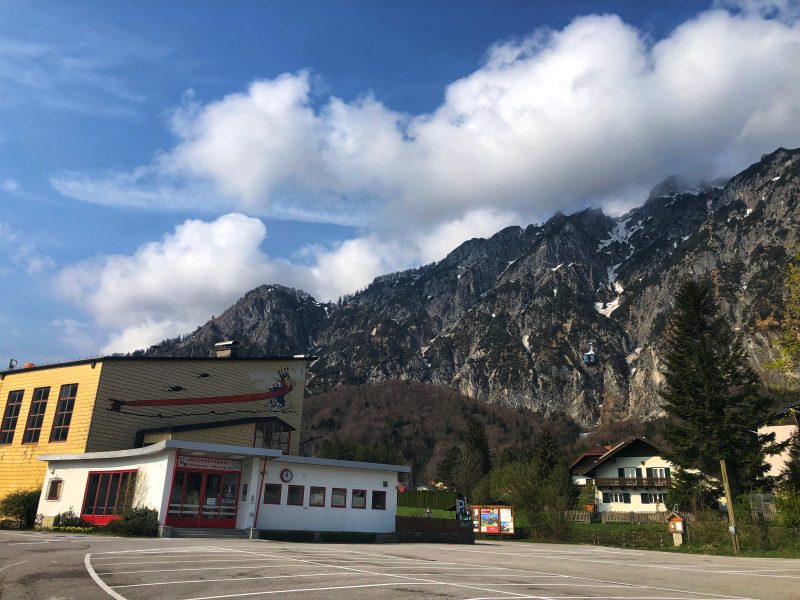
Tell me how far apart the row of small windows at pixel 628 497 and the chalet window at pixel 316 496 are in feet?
172

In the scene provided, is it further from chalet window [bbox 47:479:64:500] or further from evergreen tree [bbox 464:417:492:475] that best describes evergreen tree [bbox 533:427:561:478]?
chalet window [bbox 47:479:64:500]

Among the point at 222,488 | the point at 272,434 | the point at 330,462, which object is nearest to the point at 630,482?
the point at 272,434

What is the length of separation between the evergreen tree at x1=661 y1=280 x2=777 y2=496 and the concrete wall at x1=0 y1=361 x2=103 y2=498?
130ft

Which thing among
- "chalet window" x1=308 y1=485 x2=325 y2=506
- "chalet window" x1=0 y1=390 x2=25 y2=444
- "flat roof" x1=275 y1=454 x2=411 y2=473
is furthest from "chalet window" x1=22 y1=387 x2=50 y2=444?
"chalet window" x1=308 y1=485 x2=325 y2=506

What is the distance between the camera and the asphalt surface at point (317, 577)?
9.81 m

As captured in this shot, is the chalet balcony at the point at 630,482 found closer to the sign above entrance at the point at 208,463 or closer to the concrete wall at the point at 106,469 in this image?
the sign above entrance at the point at 208,463

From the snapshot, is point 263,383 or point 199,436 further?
point 263,383

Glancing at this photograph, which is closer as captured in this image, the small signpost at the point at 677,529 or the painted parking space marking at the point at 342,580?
the painted parking space marking at the point at 342,580

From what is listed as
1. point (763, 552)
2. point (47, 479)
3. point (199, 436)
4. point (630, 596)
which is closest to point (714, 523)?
point (763, 552)

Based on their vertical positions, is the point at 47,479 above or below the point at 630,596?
above

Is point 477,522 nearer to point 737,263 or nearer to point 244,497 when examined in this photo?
point 244,497

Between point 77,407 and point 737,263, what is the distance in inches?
8352

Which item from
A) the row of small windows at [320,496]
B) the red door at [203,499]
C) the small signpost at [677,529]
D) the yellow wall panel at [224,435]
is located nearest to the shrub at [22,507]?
the yellow wall panel at [224,435]

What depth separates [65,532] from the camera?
1012 inches
